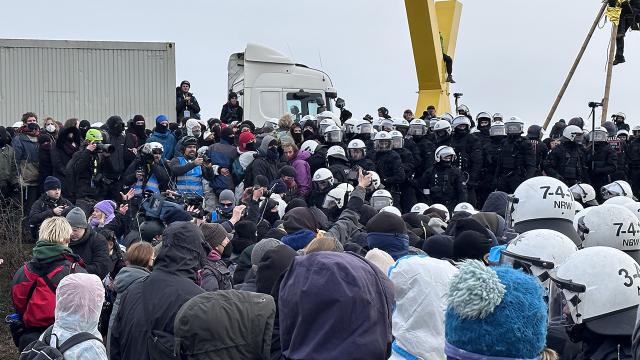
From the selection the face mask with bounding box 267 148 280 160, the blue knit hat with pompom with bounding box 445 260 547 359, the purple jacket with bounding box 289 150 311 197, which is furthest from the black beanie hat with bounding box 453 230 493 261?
the face mask with bounding box 267 148 280 160

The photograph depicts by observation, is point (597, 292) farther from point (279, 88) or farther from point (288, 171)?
point (279, 88)

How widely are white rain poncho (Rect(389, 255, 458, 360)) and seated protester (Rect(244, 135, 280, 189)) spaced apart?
34.4 feet

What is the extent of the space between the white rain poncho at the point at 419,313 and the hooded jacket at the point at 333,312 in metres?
0.43

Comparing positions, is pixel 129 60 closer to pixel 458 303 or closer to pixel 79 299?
pixel 79 299

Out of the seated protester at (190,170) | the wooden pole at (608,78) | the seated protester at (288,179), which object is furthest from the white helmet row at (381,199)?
the wooden pole at (608,78)

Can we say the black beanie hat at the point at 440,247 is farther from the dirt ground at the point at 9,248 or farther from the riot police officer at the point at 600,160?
the riot police officer at the point at 600,160

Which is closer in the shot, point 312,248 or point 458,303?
point 458,303

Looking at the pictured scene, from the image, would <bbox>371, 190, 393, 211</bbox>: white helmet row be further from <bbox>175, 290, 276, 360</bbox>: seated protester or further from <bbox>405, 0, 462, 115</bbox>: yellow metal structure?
<bbox>405, 0, 462, 115</bbox>: yellow metal structure

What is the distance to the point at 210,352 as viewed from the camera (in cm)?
585

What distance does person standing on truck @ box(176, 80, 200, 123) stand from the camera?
83.6 ft

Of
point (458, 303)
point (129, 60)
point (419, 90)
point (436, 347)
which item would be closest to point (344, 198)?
point (436, 347)

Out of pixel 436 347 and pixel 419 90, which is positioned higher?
pixel 419 90

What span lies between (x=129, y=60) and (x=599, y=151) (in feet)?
37.5

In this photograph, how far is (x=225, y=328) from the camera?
5840mm
